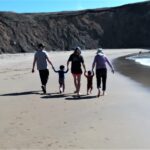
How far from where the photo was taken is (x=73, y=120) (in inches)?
383

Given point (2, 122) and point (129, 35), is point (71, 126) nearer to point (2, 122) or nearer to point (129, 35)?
point (2, 122)

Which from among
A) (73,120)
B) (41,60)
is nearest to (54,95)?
(41,60)

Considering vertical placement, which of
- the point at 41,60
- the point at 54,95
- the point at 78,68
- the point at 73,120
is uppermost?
the point at 41,60

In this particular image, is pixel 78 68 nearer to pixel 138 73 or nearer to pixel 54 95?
pixel 54 95

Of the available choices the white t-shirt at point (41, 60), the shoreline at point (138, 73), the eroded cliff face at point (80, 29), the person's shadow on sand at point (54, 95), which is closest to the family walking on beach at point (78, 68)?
the white t-shirt at point (41, 60)

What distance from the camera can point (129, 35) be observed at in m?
97.4

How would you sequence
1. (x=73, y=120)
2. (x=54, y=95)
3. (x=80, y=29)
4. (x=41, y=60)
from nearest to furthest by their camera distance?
(x=73, y=120) < (x=54, y=95) < (x=41, y=60) < (x=80, y=29)

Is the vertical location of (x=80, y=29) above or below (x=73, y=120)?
below

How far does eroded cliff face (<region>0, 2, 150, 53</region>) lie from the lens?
8075cm

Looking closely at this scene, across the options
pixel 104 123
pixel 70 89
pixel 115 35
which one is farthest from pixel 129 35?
pixel 104 123

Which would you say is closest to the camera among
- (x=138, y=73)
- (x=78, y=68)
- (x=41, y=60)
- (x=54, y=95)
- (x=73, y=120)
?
(x=73, y=120)

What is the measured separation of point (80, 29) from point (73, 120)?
89.4 metres

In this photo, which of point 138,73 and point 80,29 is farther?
point 80,29

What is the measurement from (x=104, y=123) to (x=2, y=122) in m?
2.02
